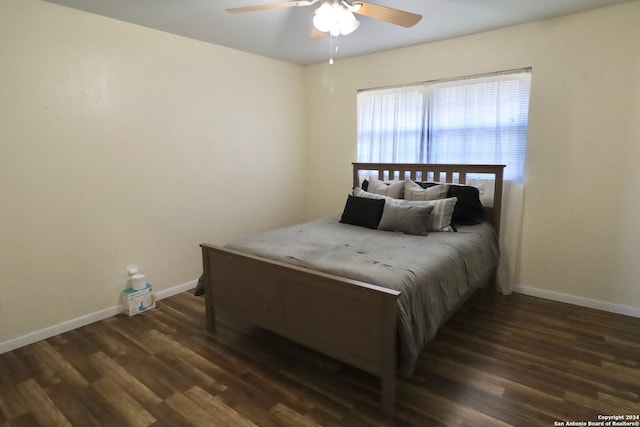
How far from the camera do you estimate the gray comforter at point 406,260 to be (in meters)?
1.86

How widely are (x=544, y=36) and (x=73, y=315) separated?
4463 millimetres

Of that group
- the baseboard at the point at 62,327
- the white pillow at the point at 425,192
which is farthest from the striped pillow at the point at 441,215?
the baseboard at the point at 62,327

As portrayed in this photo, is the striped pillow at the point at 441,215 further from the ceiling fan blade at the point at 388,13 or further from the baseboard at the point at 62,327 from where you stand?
the baseboard at the point at 62,327

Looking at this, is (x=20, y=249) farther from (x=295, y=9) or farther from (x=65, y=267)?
(x=295, y=9)

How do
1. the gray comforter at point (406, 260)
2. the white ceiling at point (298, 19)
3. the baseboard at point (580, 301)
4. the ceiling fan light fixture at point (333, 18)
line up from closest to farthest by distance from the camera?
the gray comforter at point (406, 260) < the ceiling fan light fixture at point (333, 18) < the white ceiling at point (298, 19) < the baseboard at point (580, 301)

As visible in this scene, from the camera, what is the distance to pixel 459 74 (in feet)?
11.1

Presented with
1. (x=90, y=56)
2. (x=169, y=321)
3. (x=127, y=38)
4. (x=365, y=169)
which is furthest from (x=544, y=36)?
(x=169, y=321)

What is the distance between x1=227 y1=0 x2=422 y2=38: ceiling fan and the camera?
203cm

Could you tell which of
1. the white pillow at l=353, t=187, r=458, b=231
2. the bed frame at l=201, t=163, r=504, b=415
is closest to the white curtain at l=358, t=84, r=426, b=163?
the white pillow at l=353, t=187, r=458, b=231

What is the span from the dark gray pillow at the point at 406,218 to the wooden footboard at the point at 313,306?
1.15m

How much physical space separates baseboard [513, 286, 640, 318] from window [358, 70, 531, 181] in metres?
1.07

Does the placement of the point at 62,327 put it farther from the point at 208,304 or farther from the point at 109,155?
the point at 109,155

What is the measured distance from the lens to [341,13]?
2.05 m

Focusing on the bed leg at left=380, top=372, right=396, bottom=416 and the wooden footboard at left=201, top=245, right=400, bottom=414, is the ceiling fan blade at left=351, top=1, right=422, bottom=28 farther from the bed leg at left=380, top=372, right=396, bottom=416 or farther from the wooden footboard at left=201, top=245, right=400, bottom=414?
the bed leg at left=380, top=372, right=396, bottom=416
